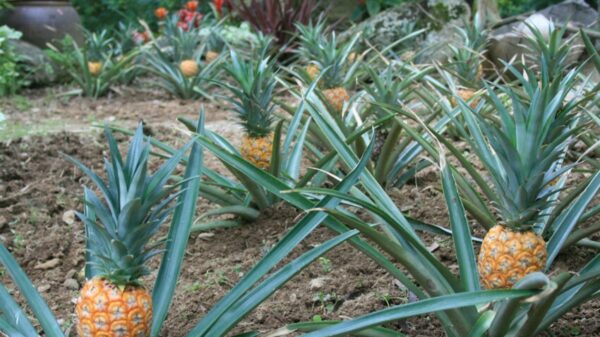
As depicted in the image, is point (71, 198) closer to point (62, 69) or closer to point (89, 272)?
point (89, 272)

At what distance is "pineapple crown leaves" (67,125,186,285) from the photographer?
157 cm

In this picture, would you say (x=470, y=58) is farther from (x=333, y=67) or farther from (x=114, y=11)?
(x=114, y=11)

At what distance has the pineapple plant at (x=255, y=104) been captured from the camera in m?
2.89

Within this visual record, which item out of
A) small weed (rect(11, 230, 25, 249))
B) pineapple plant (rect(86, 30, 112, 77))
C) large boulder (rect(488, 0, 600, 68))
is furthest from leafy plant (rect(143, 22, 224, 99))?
small weed (rect(11, 230, 25, 249))

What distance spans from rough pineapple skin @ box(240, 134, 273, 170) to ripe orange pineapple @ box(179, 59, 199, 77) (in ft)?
13.6

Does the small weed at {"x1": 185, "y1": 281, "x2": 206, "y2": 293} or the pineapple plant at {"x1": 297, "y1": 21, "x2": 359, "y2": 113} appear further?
the pineapple plant at {"x1": 297, "y1": 21, "x2": 359, "y2": 113}

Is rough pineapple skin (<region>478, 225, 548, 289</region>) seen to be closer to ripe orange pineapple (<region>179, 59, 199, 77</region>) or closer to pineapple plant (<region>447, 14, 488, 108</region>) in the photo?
pineapple plant (<region>447, 14, 488, 108</region>)

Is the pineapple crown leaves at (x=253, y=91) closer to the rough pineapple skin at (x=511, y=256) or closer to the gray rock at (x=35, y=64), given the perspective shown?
the rough pineapple skin at (x=511, y=256)

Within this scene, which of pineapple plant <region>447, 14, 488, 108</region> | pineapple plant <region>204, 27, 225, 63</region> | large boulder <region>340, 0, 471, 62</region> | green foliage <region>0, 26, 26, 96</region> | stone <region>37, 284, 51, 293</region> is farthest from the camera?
pineapple plant <region>204, 27, 225, 63</region>

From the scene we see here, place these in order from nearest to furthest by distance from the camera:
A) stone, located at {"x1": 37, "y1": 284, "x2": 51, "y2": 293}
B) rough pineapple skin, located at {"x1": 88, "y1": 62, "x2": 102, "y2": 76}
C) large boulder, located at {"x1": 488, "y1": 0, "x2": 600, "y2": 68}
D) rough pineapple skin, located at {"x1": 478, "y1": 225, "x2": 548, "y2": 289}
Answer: rough pineapple skin, located at {"x1": 478, "y1": 225, "x2": 548, "y2": 289}, stone, located at {"x1": 37, "y1": 284, "x2": 51, "y2": 293}, large boulder, located at {"x1": 488, "y1": 0, "x2": 600, "y2": 68}, rough pineapple skin, located at {"x1": 88, "y1": 62, "x2": 102, "y2": 76}

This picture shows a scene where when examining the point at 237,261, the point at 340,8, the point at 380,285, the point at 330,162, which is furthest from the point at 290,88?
the point at 340,8

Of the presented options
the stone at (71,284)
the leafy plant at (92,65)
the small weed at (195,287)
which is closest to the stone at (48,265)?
the stone at (71,284)

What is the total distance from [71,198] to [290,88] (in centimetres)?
136

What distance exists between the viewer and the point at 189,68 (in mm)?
7035
